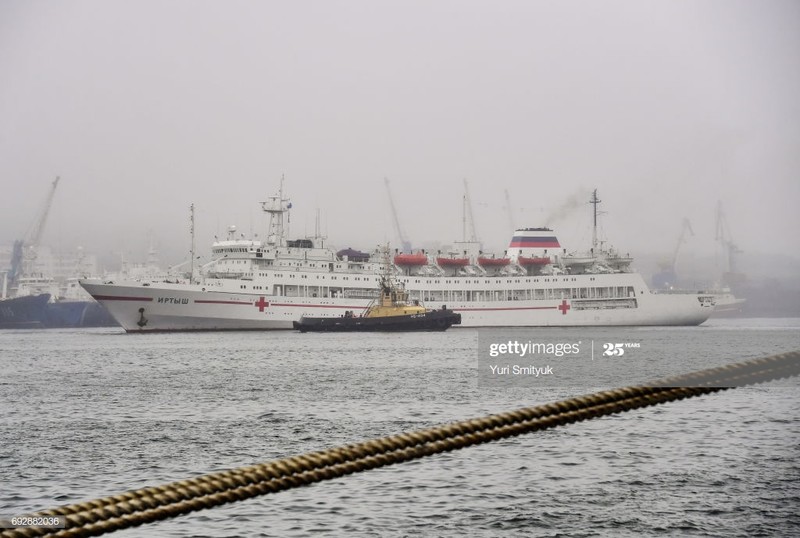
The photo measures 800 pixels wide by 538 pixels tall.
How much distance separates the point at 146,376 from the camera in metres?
34.4

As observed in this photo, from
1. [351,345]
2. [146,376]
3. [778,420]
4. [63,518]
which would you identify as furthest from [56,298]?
[63,518]

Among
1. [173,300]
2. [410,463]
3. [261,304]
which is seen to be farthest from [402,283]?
[410,463]

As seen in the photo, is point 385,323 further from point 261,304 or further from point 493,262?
point 493,262

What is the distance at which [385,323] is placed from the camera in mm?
65000

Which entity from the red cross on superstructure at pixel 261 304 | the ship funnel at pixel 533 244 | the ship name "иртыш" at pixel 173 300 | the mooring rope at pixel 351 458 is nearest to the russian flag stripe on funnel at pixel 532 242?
the ship funnel at pixel 533 244

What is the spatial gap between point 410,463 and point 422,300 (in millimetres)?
62515

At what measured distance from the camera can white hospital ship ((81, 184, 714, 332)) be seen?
64562mm

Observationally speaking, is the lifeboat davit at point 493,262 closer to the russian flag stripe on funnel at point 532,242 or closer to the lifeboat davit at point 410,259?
the russian flag stripe on funnel at point 532,242

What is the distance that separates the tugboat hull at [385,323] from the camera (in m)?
65.0

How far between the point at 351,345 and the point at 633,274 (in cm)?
3589

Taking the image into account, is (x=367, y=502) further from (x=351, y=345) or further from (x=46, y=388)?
(x=351, y=345)

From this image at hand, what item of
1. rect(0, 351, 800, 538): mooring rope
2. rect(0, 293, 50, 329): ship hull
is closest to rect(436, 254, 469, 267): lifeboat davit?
rect(0, 293, 50, 329): ship hull

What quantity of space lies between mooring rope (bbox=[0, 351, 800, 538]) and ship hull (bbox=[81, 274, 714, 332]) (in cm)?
6282

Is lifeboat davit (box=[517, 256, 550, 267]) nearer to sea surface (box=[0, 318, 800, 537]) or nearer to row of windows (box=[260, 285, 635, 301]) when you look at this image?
row of windows (box=[260, 285, 635, 301])
